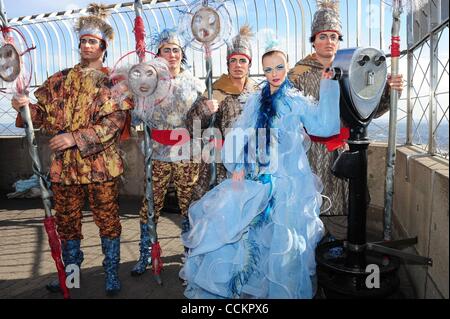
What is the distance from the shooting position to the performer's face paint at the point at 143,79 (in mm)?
2443

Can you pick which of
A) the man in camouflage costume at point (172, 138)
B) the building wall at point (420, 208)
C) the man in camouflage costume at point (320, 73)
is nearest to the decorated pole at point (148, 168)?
the man in camouflage costume at point (172, 138)

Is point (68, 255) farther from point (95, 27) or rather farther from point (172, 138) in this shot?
point (95, 27)

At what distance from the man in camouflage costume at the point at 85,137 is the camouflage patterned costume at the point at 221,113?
505 millimetres

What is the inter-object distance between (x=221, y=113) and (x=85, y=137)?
3.29 ft

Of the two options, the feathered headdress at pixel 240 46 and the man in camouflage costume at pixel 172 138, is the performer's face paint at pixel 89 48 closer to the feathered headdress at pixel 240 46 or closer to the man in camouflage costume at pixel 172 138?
the man in camouflage costume at pixel 172 138

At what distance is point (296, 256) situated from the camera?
211 cm

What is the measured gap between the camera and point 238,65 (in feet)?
9.25

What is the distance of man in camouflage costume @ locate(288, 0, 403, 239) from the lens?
256 cm

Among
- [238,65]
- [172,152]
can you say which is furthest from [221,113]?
[172,152]

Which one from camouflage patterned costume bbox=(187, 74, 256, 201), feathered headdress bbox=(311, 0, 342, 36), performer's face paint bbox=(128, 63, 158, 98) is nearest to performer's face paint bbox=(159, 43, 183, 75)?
camouflage patterned costume bbox=(187, 74, 256, 201)

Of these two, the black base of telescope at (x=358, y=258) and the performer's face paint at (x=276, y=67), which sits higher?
the performer's face paint at (x=276, y=67)

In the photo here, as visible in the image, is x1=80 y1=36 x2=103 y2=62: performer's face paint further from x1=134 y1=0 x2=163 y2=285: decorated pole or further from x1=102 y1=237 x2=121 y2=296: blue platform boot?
x1=102 y1=237 x2=121 y2=296: blue platform boot

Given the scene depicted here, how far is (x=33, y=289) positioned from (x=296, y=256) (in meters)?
1.92

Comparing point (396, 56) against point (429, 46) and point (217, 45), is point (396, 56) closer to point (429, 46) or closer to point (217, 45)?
point (429, 46)
